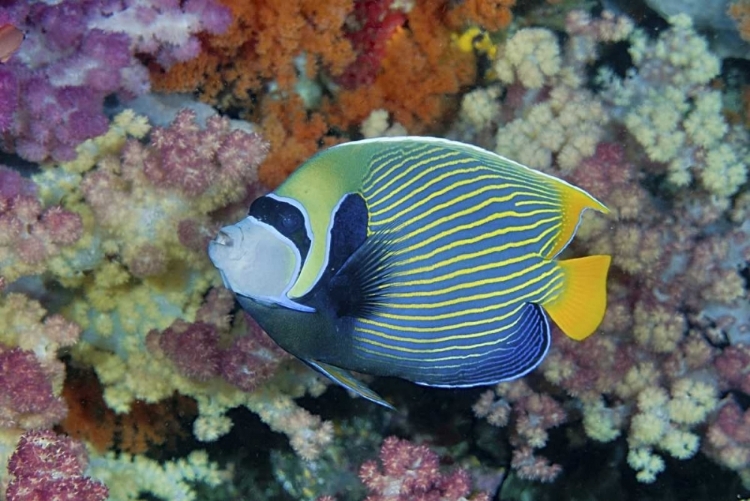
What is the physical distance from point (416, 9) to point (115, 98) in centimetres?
154

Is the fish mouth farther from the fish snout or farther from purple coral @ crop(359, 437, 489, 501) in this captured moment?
purple coral @ crop(359, 437, 489, 501)

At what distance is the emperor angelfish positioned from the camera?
2.03m

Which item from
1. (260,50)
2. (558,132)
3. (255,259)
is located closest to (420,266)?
(255,259)

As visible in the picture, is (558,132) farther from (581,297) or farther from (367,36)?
(581,297)

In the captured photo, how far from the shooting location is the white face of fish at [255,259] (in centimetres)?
188

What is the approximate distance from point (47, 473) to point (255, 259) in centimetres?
143

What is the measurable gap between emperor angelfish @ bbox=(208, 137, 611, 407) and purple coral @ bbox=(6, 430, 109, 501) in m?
1.15

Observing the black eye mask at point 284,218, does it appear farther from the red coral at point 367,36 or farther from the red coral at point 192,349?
the red coral at point 367,36

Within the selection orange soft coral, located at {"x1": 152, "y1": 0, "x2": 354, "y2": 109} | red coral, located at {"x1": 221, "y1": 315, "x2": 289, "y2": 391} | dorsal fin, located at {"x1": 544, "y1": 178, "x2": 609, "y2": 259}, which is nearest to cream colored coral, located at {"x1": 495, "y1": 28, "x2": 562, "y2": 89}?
orange soft coral, located at {"x1": 152, "y1": 0, "x2": 354, "y2": 109}

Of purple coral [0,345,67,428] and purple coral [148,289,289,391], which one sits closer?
purple coral [0,345,67,428]

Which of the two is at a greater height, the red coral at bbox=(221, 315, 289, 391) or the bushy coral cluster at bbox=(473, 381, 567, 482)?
the red coral at bbox=(221, 315, 289, 391)

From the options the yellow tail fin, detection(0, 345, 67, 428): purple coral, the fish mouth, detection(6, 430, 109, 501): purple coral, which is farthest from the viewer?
detection(0, 345, 67, 428): purple coral

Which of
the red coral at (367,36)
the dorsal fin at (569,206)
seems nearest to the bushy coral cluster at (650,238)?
the red coral at (367,36)

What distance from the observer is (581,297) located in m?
2.31
